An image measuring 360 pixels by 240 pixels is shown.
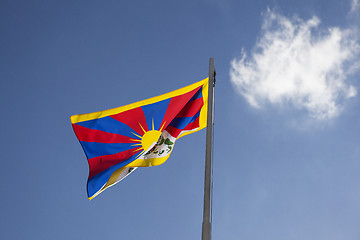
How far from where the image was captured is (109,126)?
12102 mm

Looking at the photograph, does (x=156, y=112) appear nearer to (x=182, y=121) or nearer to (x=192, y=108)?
(x=182, y=121)

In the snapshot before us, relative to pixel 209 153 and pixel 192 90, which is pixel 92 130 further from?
pixel 209 153

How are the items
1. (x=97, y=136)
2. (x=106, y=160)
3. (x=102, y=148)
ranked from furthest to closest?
(x=97, y=136) < (x=102, y=148) < (x=106, y=160)

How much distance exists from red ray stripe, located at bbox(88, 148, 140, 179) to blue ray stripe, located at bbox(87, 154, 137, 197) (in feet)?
0.39

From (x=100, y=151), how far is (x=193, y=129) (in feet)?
10.5

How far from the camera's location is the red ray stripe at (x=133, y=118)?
12234 millimetres

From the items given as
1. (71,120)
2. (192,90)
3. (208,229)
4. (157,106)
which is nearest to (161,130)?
(157,106)

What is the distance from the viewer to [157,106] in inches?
495

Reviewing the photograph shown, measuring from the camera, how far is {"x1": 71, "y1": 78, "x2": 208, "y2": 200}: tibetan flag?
11.1 m

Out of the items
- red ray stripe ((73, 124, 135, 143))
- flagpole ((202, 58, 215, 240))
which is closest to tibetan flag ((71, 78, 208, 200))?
red ray stripe ((73, 124, 135, 143))

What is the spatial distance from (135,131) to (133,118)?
1.85 ft

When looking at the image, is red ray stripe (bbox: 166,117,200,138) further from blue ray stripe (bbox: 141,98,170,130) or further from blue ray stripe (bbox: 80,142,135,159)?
blue ray stripe (bbox: 80,142,135,159)

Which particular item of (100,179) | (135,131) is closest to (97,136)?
(135,131)

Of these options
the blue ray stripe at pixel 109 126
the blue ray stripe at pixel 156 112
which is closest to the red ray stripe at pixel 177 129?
the blue ray stripe at pixel 156 112
